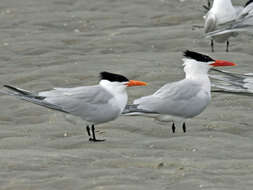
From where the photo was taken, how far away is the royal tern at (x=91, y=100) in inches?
229

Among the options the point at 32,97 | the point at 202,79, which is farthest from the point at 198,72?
the point at 32,97

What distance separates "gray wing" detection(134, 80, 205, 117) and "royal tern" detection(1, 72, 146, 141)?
21cm

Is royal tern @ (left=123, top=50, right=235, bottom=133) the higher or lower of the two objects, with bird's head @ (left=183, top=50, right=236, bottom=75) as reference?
lower

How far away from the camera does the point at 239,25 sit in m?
9.41

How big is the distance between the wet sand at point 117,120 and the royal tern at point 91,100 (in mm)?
168

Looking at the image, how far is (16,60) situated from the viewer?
30.2ft

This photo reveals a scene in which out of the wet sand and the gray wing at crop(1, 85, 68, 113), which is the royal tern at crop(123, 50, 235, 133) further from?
the gray wing at crop(1, 85, 68, 113)

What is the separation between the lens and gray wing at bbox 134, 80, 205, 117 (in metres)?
6.08

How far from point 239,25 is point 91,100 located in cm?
396

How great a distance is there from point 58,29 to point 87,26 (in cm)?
41

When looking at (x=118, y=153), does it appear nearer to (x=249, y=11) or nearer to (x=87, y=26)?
(x=249, y=11)

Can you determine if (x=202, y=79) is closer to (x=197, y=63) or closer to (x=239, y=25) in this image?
(x=197, y=63)

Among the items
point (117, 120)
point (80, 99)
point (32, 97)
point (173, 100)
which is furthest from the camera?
point (117, 120)

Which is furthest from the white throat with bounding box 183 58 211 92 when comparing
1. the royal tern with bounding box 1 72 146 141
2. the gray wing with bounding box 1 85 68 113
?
the gray wing with bounding box 1 85 68 113
